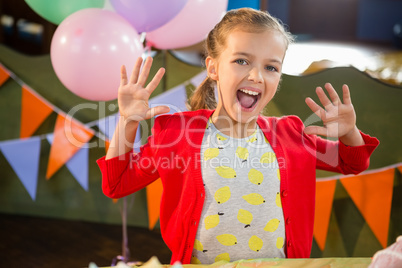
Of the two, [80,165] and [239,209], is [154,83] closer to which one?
[239,209]

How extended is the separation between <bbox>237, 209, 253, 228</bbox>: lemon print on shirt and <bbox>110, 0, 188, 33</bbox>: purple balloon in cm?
91

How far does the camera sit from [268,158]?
115 centimetres

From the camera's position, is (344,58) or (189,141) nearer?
(189,141)

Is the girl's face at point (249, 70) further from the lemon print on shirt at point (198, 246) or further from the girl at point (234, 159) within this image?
the lemon print on shirt at point (198, 246)

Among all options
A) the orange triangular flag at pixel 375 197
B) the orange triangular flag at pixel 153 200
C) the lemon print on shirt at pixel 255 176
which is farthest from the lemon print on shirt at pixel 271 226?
the orange triangular flag at pixel 153 200

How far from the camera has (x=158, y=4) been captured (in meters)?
1.65

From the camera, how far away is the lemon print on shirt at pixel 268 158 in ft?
3.77

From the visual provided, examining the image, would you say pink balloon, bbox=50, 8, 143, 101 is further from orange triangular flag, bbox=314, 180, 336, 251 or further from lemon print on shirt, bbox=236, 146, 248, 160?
orange triangular flag, bbox=314, 180, 336, 251

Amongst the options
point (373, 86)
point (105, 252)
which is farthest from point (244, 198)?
point (105, 252)

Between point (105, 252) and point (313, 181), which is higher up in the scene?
point (313, 181)

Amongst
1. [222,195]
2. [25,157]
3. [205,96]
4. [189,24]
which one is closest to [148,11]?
[189,24]

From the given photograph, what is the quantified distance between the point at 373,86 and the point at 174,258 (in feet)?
4.40

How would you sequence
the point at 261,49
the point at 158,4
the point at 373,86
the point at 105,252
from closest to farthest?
the point at 261,49 → the point at 158,4 → the point at 373,86 → the point at 105,252

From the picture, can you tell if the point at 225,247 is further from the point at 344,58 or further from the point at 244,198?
the point at 344,58
